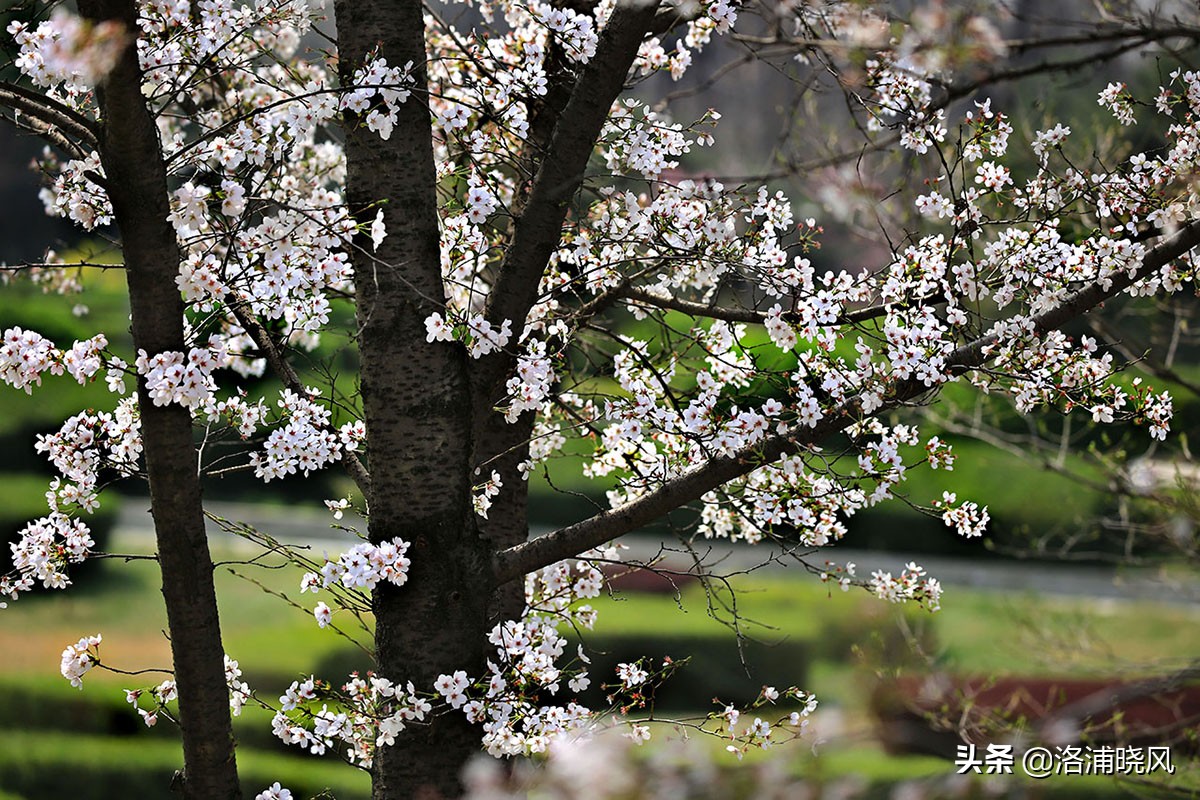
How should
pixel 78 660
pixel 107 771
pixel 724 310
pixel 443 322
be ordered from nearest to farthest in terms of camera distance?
pixel 443 322
pixel 78 660
pixel 724 310
pixel 107 771

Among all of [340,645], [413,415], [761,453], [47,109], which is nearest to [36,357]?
[47,109]

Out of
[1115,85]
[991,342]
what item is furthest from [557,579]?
[1115,85]

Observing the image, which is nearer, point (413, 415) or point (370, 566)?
point (370, 566)

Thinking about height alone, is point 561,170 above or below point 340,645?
above

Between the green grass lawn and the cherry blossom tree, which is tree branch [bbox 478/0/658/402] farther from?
the green grass lawn

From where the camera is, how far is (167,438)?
252 cm

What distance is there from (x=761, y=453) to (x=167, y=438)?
1.31 meters

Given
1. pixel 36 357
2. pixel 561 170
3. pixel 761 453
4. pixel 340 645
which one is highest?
pixel 561 170

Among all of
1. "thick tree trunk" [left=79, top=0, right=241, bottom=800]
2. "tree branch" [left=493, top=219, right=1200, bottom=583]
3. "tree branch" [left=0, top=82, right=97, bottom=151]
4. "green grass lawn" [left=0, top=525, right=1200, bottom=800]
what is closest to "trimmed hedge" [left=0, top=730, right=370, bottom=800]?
"green grass lawn" [left=0, top=525, right=1200, bottom=800]

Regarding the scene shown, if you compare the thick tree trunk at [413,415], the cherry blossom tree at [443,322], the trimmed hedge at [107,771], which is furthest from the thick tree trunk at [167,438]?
the trimmed hedge at [107,771]

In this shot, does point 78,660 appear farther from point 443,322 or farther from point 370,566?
point 443,322

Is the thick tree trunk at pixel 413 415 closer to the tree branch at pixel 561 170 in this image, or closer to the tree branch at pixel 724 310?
the tree branch at pixel 561 170

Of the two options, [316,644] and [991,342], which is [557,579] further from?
[316,644]

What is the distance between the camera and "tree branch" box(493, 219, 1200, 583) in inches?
103
